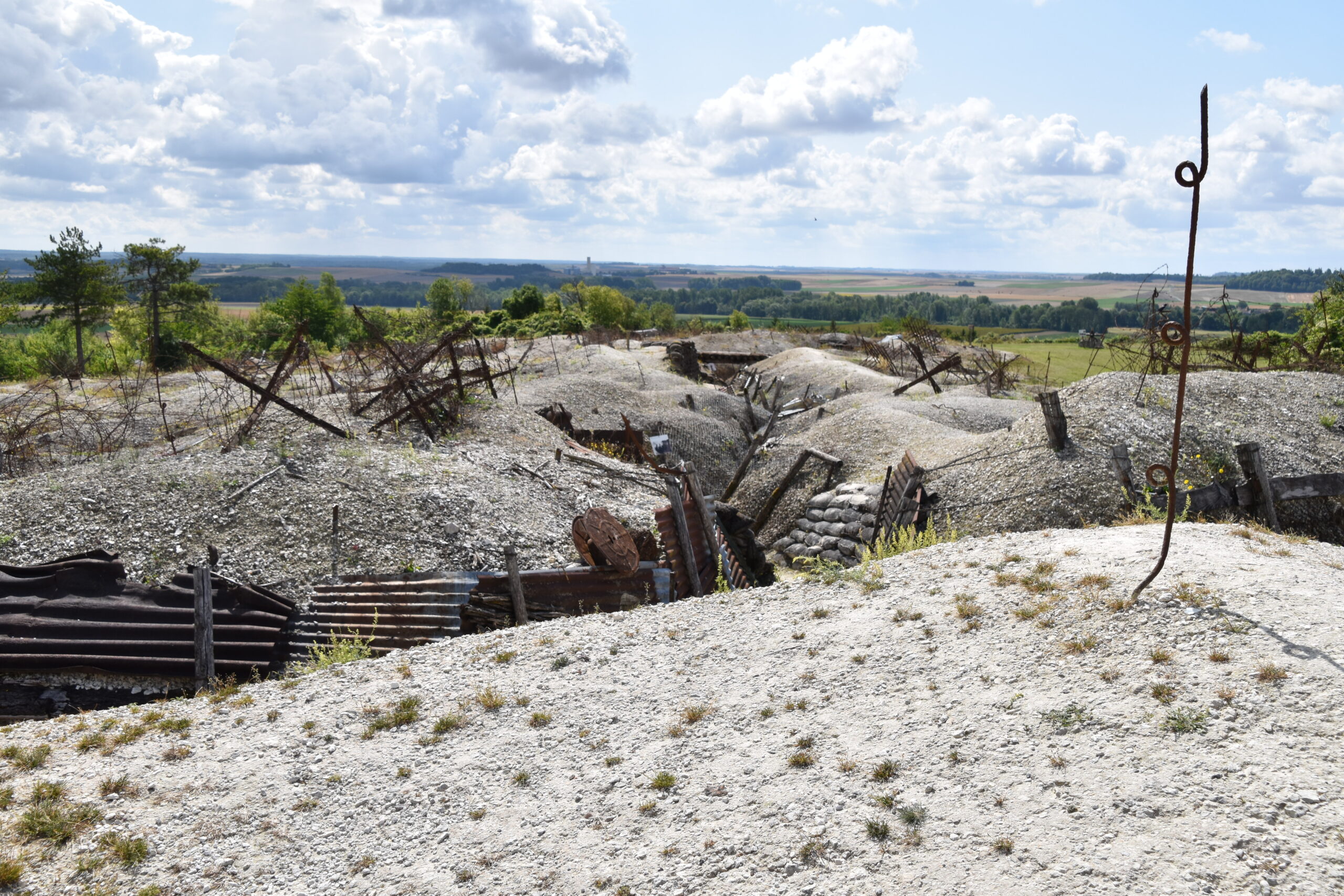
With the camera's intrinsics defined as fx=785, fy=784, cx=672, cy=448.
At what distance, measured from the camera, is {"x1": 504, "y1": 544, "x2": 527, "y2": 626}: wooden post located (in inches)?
396

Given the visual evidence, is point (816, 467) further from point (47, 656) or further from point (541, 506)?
point (47, 656)

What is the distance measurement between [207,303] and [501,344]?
130 ft

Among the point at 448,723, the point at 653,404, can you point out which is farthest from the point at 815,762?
the point at 653,404

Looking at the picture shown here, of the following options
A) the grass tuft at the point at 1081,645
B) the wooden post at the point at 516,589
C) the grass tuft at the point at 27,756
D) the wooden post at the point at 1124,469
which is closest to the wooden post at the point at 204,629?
the grass tuft at the point at 27,756

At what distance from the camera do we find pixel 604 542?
35.5 feet

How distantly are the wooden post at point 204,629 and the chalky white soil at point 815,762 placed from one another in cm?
85

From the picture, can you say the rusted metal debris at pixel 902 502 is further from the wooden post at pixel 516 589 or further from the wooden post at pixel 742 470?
the wooden post at pixel 516 589

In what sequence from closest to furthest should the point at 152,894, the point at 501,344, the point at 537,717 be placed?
the point at 152,894 → the point at 537,717 → the point at 501,344

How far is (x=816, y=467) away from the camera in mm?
17781

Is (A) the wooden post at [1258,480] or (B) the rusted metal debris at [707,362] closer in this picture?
(A) the wooden post at [1258,480]

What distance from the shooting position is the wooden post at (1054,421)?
13867 millimetres

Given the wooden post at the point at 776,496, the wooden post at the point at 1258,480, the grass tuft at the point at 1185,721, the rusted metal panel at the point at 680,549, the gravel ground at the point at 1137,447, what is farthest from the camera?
the wooden post at the point at 776,496

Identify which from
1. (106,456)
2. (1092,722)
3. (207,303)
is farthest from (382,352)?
(207,303)

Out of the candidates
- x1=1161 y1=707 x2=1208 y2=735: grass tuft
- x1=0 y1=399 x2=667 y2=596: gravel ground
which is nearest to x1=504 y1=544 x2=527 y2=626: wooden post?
x1=0 y1=399 x2=667 y2=596: gravel ground
